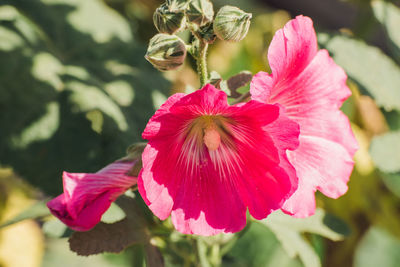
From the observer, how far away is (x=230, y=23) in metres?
0.52

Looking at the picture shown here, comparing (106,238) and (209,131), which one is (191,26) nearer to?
(209,131)

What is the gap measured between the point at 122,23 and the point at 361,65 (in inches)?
25.3

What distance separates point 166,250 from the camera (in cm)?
75

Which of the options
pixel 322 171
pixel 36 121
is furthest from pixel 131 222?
pixel 36 121

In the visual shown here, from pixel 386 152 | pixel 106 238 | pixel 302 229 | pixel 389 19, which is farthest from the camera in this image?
pixel 389 19

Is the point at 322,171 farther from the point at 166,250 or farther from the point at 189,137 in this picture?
the point at 166,250

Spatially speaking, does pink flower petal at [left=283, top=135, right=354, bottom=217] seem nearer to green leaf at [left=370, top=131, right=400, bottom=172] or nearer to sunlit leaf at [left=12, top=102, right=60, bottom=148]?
green leaf at [left=370, top=131, right=400, bottom=172]

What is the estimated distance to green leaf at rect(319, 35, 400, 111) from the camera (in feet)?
3.19

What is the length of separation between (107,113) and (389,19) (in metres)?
0.66

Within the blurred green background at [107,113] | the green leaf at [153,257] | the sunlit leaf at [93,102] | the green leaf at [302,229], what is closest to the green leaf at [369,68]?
the blurred green background at [107,113]

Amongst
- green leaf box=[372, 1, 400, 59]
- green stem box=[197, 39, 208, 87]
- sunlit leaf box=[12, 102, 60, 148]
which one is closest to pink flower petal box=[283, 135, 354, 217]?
green stem box=[197, 39, 208, 87]

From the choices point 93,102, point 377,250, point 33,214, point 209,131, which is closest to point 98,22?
point 93,102

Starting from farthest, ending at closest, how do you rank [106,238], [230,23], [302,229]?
[302,229] < [106,238] < [230,23]

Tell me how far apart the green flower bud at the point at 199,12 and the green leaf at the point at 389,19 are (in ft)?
1.94
